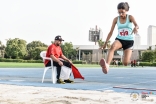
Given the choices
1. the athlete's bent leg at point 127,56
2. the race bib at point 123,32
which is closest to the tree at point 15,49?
the athlete's bent leg at point 127,56

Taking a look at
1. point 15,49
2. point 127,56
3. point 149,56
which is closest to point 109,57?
point 127,56

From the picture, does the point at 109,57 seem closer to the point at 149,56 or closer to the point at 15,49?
the point at 149,56

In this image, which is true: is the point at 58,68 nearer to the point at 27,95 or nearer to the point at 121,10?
the point at 27,95

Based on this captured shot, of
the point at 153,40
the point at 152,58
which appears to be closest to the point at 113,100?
the point at 152,58

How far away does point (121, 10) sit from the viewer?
15.9 ft

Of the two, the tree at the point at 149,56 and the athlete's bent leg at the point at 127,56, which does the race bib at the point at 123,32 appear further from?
the tree at the point at 149,56

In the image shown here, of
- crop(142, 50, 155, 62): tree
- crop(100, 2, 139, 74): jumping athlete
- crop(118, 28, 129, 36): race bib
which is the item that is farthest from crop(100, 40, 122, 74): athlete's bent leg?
crop(142, 50, 155, 62): tree

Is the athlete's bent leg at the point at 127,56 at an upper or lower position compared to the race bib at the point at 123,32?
lower

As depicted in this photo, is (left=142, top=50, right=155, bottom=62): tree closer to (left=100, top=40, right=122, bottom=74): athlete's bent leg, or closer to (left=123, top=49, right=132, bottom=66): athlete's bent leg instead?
(left=123, top=49, right=132, bottom=66): athlete's bent leg

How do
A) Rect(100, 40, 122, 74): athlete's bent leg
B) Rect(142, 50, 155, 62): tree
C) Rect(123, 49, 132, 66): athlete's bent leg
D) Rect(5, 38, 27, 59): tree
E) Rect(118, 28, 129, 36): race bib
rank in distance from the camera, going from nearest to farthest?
Rect(100, 40, 122, 74): athlete's bent leg < Rect(118, 28, 129, 36): race bib < Rect(123, 49, 132, 66): athlete's bent leg < Rect(142, 50, 155, 62): tree < Rect(5, 38, 27, 59): tree

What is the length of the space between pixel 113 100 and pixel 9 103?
1790 mm

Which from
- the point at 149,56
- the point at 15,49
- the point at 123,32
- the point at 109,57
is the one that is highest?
the point at 15,49

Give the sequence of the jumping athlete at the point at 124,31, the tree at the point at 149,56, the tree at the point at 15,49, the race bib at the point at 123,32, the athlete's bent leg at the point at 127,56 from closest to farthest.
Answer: the jumping athlete at the point at 124,31 < the race bib at the point at 123,32 < the athlete's bent leg at the point at 127,56 < the tree at the point at 149,56 < the tree at the point at 15,49

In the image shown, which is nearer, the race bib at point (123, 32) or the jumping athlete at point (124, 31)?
the jumping athlete at point (124, 31)
